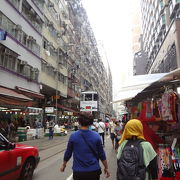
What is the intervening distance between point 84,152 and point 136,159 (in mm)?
808

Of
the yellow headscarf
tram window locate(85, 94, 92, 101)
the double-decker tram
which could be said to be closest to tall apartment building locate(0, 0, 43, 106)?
the double-decker tram

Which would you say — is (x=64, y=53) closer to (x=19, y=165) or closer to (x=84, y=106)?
(x=84, y=106)

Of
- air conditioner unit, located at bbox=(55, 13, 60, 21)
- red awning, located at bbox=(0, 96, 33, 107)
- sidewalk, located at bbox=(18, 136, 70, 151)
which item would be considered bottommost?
sidewalk, located at bbox=(18, 136, 70, 151)

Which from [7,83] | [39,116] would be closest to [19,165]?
[7,83]

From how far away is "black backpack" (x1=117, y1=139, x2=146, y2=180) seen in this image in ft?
9.57

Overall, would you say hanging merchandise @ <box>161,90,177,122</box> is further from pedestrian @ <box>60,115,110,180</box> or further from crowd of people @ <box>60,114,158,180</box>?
pedestrian @ <box>60,115,110,180</box>

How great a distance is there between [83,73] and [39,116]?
2959 centimetres

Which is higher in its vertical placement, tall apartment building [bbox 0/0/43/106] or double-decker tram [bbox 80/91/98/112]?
tall apartment building [bbox 0/0/43/106]

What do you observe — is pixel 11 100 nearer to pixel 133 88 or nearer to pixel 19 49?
pixel 19 49

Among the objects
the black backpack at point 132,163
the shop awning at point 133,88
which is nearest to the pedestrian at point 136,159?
the black backpack at point 132,163

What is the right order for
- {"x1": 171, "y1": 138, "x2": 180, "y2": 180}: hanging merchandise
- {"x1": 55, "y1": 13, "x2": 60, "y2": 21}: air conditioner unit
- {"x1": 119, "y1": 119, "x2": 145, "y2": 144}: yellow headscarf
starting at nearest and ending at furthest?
{"x1": 119, "y1": 119, "x2": 145, "y2": 144}: yellow headscarf < {"x1": 171, "y1": 138, "x2": 180, "y2": 180}: hanging merchandise < {"x1": 55, "y1": 13, "x2": 60, "y2": 21}: air conditioner unit

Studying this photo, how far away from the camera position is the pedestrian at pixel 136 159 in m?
2.94

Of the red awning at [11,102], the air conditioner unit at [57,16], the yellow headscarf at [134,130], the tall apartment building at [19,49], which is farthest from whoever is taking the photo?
the air conditioner unit at [57,16]

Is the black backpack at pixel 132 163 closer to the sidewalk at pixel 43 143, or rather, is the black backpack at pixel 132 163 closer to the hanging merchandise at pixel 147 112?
the hanging merchandise at pixel 147 112
